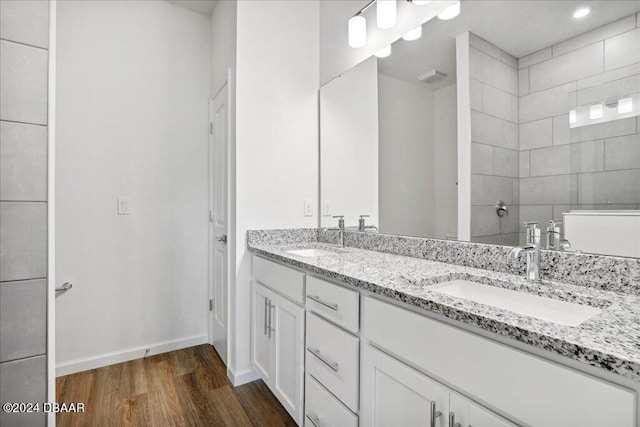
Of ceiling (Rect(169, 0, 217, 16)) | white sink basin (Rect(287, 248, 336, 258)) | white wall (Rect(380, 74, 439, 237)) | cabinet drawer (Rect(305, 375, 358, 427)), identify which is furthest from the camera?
ceiling (Rect(169, 0, 217, 16))

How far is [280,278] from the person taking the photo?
168 cm

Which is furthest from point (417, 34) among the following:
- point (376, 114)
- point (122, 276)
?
point (122, 276)

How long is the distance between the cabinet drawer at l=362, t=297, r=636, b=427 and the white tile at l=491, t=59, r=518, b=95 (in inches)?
38.5

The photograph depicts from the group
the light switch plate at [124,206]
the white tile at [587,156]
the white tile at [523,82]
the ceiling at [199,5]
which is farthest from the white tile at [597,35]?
the light switch plate at [124,206]

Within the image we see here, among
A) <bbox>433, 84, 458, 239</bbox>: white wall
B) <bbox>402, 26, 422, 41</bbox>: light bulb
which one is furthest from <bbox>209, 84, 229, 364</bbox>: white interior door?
<bbox>433, 84, 458, 239</bbox>: white wall

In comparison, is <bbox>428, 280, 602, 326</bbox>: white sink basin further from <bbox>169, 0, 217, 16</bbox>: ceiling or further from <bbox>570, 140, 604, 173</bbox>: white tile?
<bbox>169, 0, 217, 16</bbox>: ceiling

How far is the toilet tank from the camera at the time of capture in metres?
0.98

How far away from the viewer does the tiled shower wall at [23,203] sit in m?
1.16

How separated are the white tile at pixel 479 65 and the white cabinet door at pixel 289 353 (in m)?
1.28

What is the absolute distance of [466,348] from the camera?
788 mm

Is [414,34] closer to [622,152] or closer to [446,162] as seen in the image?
[446,162]

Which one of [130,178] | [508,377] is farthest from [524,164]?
[130,178]

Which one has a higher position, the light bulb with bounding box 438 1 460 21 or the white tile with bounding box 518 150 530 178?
the light bulb with bounding box 438 1 460 21

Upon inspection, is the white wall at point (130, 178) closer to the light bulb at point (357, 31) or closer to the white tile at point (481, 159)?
the light bulb at point (357, 31)
